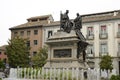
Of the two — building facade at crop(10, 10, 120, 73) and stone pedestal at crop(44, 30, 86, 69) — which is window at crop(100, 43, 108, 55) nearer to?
building facade at crop(10, 10, 120, 73)

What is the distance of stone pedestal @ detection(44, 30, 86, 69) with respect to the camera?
17.7 meters

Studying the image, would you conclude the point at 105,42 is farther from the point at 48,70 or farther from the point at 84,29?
the point at 48,70

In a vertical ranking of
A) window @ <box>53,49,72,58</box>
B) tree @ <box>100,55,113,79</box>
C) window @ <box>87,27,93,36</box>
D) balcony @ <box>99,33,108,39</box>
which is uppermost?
window @ <box>87,27,93,36</box>

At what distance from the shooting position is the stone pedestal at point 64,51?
17.7 meters

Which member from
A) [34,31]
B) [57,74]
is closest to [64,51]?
[57,74]

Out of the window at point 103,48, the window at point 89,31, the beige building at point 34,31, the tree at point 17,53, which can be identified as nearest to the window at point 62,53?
the tree at point 17,53

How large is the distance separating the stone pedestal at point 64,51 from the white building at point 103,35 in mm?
22838

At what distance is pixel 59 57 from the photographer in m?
18.4

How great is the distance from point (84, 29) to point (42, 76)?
26562mm

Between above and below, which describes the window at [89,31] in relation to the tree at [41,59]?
above

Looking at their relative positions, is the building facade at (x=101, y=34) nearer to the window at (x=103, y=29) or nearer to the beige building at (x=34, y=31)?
the window at (x=103, y=29)

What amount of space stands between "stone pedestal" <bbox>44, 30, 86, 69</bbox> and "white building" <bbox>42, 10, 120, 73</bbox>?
74.9 ft

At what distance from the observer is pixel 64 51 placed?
718 inches

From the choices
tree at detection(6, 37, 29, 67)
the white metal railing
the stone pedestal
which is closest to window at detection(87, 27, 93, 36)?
tree at detection(6, 37, 29, 67)
